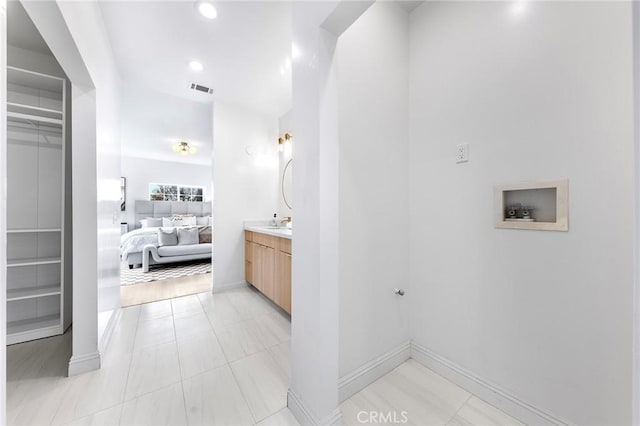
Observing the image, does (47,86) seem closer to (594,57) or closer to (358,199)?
(358,199)

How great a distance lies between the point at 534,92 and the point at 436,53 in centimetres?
67

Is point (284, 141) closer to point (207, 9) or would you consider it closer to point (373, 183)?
point (207, 9)

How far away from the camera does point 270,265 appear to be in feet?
8.38

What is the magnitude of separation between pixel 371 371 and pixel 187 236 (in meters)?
4.34

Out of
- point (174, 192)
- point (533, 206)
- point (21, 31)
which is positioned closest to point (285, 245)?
point (533, 206)

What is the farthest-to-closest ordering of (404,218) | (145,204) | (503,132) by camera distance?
1. (145,204)
2. (404,218)
3. (503,132)

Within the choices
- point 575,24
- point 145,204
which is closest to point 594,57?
point 575,24

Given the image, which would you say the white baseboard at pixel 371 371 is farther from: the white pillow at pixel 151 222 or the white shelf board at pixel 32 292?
the white pillow at pixel 151 222

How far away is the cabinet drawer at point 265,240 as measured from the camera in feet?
8.01

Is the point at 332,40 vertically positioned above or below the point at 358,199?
above

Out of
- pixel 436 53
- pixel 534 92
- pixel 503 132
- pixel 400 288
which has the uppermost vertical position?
pixel 436 53

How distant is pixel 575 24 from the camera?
1.04 meters

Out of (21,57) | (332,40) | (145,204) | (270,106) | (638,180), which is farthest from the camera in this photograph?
(145,204)

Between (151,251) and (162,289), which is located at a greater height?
(151,251)
